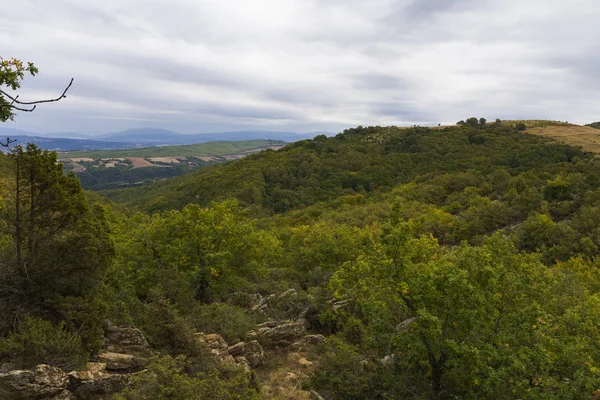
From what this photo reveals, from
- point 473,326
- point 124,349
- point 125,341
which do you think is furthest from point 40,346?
point 473,326

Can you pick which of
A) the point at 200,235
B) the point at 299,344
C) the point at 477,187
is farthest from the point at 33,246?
the point at 477,187

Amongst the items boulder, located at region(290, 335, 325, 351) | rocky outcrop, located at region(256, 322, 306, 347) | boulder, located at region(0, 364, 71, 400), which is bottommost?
boulder, located at region(290, 335, 325, 351)

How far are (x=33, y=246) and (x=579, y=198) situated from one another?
153 ft

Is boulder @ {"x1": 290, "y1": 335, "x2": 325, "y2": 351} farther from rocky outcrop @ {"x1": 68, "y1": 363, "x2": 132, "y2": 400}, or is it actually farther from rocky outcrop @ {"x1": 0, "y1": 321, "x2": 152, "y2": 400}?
rocky outcrop @ {"x1": 68, "y1": 363, "x2": 132, "y2": 400}

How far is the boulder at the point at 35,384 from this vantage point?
768 centimetres

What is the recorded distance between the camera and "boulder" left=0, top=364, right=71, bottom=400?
7676 mm

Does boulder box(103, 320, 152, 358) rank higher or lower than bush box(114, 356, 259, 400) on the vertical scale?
lower

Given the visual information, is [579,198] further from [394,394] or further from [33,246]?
[33,246]

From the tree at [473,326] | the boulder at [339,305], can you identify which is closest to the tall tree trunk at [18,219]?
the tree at [473,326]

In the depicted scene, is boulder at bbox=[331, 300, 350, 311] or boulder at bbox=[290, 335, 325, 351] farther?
boulder at bbox=[331, 300, 350, 311]

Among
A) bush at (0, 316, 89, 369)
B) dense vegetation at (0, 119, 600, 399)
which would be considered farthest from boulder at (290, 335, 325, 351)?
bush at (0, 316, 89, 369)

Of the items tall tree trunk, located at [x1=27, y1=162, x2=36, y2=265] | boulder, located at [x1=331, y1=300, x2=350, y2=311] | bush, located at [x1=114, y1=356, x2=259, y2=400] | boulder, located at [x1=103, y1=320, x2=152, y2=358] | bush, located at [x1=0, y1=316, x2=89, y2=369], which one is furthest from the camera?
boulder, located at [x1=331, y1=300, x2=350, y2=311]

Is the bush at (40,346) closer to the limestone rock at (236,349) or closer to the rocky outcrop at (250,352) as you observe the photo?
the limestone rock at (236,349)

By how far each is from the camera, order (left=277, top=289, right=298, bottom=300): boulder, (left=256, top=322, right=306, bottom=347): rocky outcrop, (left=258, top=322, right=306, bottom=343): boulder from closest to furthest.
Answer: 1. (left=256, top=322, right=306, bottom=347): rocky outcrop
2. (left=258, top=322, right=306, bottom=343): boulder
3. (left=277, top=289, right=298, bottom=300): boulder
